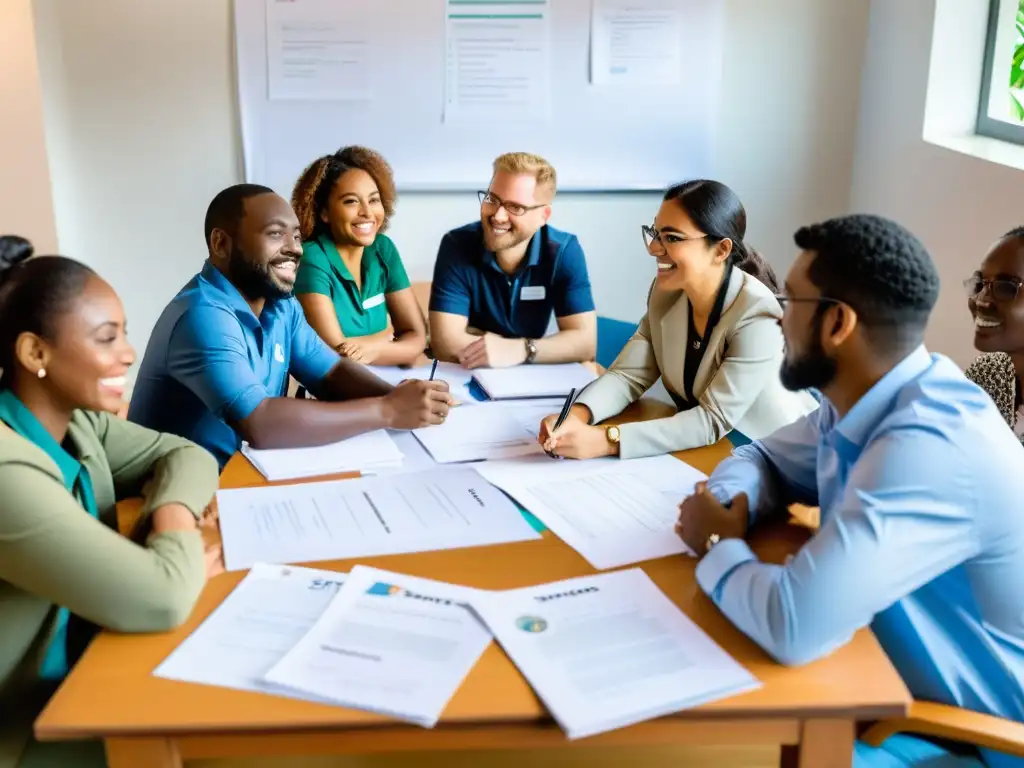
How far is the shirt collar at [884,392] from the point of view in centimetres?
134

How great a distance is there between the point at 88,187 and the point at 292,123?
0.89 metres

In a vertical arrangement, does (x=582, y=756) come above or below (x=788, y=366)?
below

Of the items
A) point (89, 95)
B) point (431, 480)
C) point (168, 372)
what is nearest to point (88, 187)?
point (89, 95)

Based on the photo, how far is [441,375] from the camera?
98.3 inches

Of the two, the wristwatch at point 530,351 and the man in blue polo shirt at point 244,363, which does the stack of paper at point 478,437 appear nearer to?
the man in blue polo shirt at point 244,363

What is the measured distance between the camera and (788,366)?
1.40m

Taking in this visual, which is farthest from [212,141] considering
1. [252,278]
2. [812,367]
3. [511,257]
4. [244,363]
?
[812,367]

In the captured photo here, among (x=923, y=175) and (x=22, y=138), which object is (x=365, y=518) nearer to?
(x=923, y=175)

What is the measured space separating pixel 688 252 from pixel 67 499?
1358 millimetres

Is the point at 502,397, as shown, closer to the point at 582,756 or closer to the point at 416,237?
the point at 582,756

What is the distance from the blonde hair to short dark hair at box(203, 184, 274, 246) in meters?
0.93

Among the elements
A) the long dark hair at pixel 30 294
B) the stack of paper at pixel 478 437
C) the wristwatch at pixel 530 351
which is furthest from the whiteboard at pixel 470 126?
the long dark hair at pixel 30 294

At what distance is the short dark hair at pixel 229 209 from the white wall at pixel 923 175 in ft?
7.15

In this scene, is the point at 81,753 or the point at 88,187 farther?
the point at 88,187
